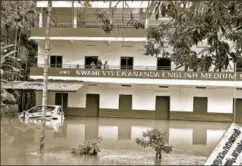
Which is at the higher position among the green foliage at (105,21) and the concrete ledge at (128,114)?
the green foliage at (105,21)

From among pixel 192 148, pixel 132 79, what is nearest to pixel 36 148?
pixel 192 148

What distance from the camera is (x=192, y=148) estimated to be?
1448 centimetres

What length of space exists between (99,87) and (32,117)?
26.4 ft

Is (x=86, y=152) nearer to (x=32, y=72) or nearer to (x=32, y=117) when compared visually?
(x=32, y=117)

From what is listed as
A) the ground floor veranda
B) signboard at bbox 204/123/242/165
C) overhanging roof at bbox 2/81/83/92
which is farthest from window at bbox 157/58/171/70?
signboard at bbox 204/123/242/165

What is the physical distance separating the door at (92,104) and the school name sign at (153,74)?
6.74ft

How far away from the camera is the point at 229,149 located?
6.84m

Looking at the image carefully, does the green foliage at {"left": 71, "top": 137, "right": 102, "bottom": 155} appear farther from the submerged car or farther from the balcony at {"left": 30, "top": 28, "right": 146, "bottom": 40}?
the balcony at {"left": 30, "top": 28, "right": 146, "bottom": 40}

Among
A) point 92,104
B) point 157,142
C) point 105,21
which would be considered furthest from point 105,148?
point 92,104

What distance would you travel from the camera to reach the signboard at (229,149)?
6746mm

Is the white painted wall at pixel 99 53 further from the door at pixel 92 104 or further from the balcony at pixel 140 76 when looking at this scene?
the door at pixel 92 104

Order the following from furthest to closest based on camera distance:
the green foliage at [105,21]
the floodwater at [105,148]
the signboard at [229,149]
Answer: the green foliage at [105,21] < the floodwater at [105,148] < the signboard at [229,149]

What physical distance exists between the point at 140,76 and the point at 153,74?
775 mm

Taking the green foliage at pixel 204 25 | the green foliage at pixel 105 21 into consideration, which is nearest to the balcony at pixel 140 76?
the green foliage at pixel 204 25
